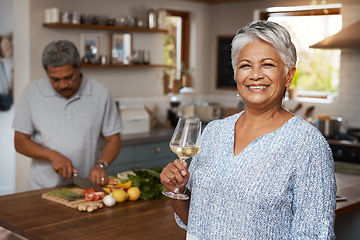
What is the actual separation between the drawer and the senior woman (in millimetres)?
3730

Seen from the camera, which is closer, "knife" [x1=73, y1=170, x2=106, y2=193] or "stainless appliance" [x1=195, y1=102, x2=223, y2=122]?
"knife" [x1=73, y1=170, x2=106, y2=193]

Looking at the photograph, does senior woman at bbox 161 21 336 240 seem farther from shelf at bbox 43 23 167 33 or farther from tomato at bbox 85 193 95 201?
shelf at bbox 43 23 167 33

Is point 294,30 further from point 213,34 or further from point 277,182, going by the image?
point 277,182

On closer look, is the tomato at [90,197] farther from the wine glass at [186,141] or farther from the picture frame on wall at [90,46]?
the picture frame on wall at [90,46]

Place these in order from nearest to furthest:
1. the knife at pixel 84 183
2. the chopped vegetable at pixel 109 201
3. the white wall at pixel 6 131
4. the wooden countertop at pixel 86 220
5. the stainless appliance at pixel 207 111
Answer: the wooden countertop at pixel 86 220
the chopped vegetable at pixel 109 201
the knife at pixel 84 183
the white wall at pixel 6 131
the stainless appliance at pixel 207 111

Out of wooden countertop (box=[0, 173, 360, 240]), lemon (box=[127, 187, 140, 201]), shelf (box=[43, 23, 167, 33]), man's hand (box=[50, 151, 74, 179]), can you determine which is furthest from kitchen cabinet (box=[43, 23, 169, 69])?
lemon (box=[127, 187, 140, 201])

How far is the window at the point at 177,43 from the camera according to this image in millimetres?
6867

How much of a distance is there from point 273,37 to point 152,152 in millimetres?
4129

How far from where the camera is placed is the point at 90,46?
5.72 meters

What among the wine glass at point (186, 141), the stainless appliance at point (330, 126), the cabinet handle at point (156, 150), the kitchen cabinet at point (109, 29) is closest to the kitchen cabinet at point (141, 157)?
the cabinet handle at point (156, 150)

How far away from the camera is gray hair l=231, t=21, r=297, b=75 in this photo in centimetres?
162

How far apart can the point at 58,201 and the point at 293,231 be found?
152 cm

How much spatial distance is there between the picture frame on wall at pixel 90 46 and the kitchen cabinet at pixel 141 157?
1.10 metres

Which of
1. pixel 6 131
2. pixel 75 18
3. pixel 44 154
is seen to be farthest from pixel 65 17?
pixel 44 154
